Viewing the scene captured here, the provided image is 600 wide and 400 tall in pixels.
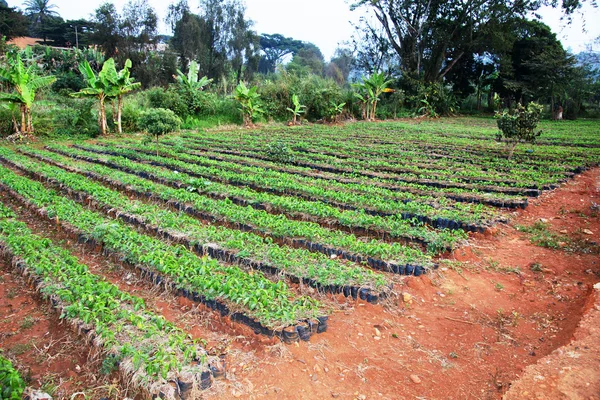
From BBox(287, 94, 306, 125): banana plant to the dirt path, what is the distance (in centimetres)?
1806

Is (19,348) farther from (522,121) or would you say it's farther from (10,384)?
(522,121)

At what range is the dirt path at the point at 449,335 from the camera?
11.4 feet

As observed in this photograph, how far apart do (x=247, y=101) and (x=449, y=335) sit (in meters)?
19.0

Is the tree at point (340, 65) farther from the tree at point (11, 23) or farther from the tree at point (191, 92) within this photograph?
the tree at point (191, 92)

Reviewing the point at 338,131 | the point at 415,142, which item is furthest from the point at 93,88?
the point at 415,142

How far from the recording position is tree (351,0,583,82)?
28.9 metres

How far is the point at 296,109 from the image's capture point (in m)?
23.1

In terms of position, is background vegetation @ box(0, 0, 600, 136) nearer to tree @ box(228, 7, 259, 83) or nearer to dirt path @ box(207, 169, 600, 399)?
tree @ box(228, 7, 259, 83)

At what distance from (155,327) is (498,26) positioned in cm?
3309

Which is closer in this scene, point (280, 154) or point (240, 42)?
point (280, 154)

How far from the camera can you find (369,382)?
11.6ft

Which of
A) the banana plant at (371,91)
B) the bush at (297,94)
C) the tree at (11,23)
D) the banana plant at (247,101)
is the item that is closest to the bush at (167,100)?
the banana plant at (247,101)

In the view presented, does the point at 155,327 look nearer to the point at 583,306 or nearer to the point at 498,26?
the point at 583,306

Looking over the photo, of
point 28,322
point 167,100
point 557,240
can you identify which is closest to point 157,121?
point 167,100
